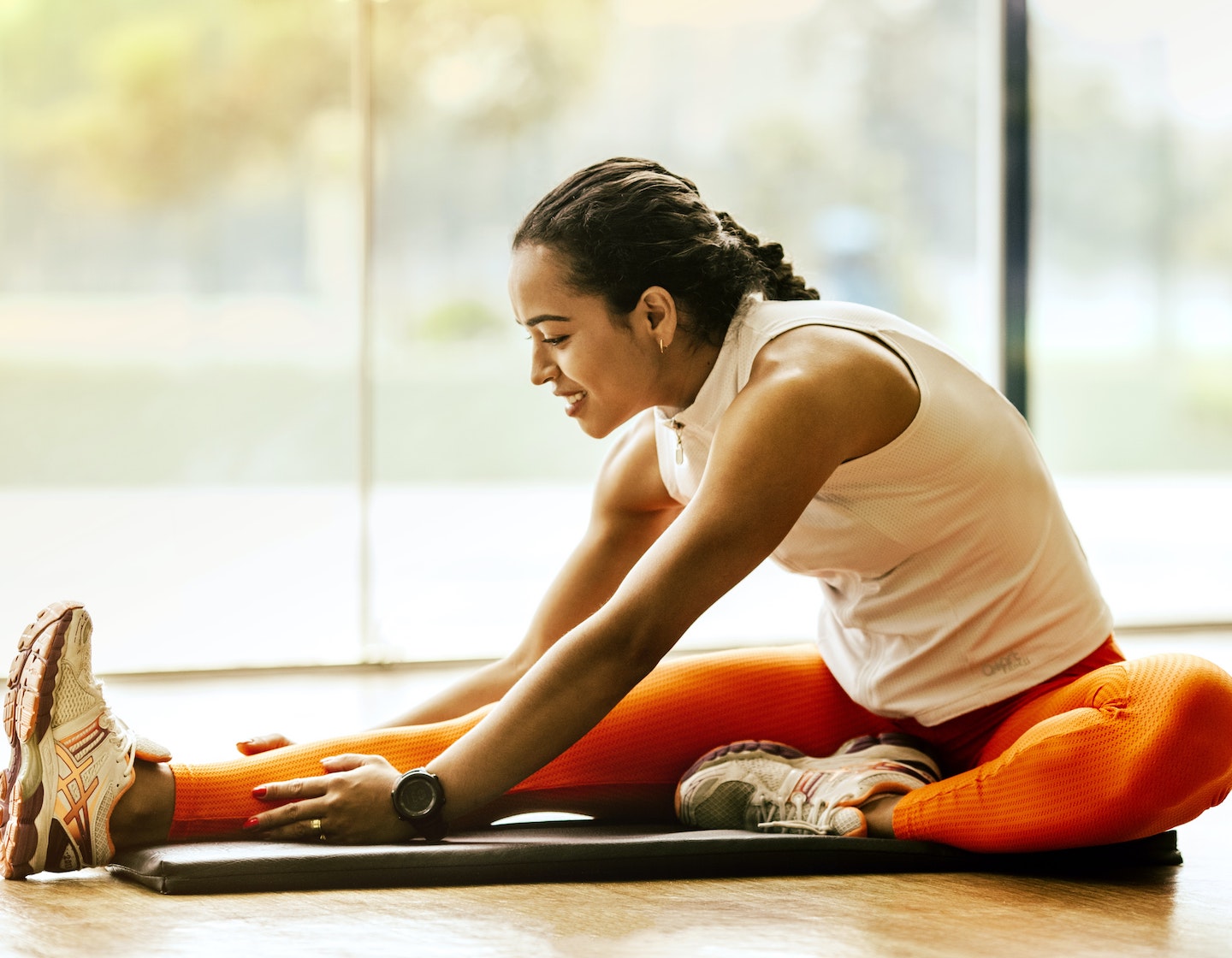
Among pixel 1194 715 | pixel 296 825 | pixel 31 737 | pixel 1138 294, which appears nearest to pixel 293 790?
pixel 296 825

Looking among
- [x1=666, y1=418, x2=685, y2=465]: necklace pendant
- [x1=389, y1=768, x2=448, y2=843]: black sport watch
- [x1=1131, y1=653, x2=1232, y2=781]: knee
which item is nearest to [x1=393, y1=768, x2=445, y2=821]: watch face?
[x1=389, y1=768, x2=448, y2=843]: black sport watch

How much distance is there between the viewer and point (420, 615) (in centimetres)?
352

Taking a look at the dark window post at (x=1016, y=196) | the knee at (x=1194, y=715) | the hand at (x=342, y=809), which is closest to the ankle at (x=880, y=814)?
the knee at (x=1194, y=715)

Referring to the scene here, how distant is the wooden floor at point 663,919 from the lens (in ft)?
4.03

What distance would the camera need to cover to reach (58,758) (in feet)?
4.66

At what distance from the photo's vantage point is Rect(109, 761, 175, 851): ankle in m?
1.48

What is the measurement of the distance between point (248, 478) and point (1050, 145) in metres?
2.30

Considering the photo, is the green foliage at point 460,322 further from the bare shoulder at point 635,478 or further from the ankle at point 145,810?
the ankle at point 145,810

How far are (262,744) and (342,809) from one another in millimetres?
255

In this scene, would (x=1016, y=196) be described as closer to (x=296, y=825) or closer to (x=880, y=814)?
(x=880, y=814)

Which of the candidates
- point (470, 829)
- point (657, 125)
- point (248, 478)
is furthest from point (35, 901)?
point (657, 125)

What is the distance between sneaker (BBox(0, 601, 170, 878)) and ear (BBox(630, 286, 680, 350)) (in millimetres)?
663

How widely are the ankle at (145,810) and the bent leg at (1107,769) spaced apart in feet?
2.71

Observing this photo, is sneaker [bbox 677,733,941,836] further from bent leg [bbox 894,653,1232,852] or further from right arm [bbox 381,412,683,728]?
right arm [bbox 381,412,683,728]
